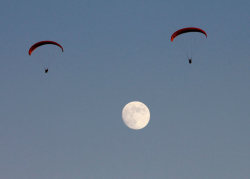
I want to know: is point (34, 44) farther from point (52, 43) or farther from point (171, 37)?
point (171, 37)

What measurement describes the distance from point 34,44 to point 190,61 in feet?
68.3

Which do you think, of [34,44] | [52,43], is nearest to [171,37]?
[52,43]

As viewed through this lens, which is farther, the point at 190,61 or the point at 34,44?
the point at 34,44

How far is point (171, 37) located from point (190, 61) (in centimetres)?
381

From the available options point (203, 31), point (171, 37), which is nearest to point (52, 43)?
point (171, 37)

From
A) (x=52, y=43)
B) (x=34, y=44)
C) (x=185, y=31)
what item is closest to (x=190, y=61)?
(x=185, y=31)

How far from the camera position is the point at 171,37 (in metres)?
47.5

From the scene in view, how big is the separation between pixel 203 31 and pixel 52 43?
18.9 meters

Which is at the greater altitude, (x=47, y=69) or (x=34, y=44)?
(x=34, y=44)

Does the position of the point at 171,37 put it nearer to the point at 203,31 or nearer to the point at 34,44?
the point at 203,31

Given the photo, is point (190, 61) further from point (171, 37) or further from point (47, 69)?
point (47, 69)

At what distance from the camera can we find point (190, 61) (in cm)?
4750

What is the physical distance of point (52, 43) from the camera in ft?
159

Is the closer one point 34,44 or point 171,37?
point 171,37
